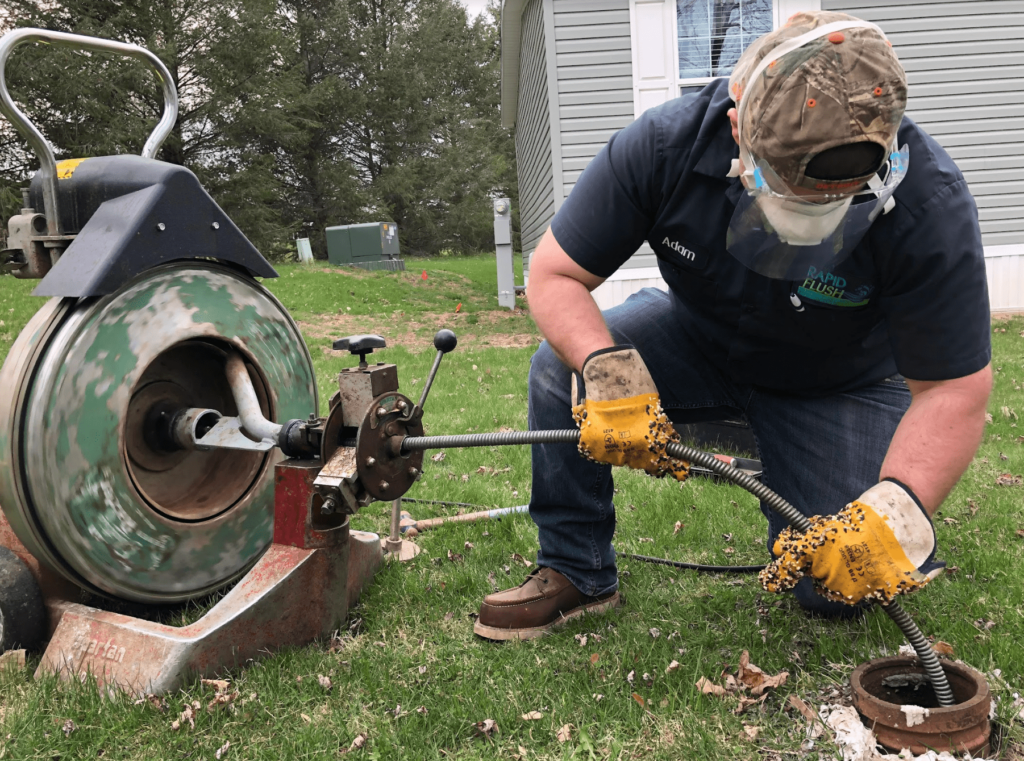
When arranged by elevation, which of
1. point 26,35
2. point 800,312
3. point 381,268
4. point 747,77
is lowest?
point 381,268

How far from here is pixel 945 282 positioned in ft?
5.99

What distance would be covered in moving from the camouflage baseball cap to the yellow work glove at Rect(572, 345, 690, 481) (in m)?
0.59

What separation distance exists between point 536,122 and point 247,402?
1028 cm

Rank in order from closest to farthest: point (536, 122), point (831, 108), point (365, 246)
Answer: point (831, 108), point (536, 122), point (365, 246)

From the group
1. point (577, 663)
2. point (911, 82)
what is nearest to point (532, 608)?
point (577, 663)

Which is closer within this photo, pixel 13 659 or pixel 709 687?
pixel 709 687

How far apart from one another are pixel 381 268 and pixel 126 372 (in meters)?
15.4

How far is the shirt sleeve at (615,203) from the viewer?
7.00ft

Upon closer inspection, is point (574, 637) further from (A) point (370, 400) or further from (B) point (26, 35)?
(B) point (26, 35)

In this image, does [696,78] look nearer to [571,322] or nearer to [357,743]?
[571,322]

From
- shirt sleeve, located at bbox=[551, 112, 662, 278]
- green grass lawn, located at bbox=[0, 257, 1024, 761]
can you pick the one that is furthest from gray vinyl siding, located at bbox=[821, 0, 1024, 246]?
shirt sleeve, located at bbox=[551, 112, 662, 278]

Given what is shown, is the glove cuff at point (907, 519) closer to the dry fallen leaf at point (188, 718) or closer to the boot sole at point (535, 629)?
the boot sole at point (535, 629)

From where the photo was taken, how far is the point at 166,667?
200 centimetres

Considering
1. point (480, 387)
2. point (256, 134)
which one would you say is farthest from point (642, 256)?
point (256, 134)
